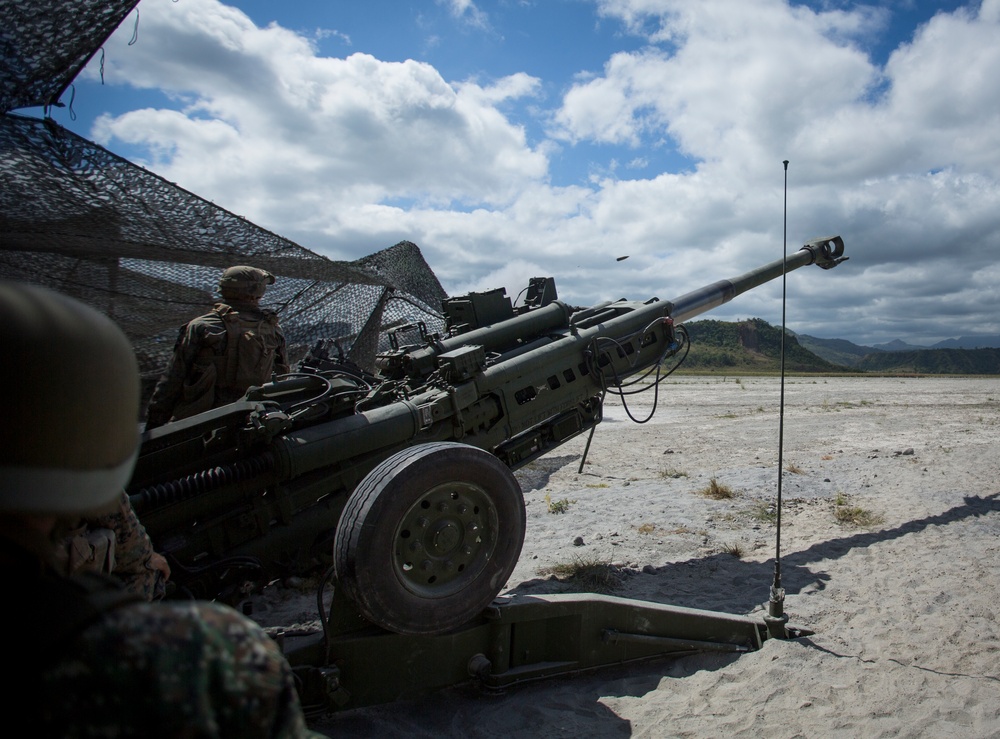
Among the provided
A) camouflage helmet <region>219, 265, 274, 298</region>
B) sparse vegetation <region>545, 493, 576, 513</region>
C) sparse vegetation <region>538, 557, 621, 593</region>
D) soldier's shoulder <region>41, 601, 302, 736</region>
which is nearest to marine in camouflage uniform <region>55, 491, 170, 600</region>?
soldier's shoulder <region>41, 601, 302, 736</region>

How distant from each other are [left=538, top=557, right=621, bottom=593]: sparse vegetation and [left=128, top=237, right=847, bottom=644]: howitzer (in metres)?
1.07

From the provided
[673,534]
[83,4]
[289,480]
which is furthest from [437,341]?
[83,4]

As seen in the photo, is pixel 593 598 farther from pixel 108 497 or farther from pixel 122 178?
pixel 122 178

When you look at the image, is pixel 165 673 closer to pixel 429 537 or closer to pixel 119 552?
pixel 119 552

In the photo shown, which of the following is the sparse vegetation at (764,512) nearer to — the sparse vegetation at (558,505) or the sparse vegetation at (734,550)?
the sparse vegetation at (734,550)

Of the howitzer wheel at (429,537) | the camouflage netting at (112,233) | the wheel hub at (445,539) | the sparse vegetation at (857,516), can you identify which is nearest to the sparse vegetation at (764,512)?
the sparse vegetation at (857,516)

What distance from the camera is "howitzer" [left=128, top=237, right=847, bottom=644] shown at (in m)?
3.76

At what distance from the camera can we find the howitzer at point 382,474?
3.76m

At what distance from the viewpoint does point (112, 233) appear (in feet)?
27.8

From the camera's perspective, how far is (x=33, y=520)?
115cm

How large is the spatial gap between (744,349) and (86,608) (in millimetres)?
93981

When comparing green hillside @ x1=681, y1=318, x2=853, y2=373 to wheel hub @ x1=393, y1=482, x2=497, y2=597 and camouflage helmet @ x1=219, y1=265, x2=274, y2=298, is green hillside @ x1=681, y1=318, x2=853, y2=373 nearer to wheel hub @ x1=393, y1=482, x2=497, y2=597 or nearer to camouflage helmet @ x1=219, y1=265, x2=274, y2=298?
camouflage helmet @ x1=219, y1=265, x2=274, y2=298

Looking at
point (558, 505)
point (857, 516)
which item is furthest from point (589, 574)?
point (857, 516)

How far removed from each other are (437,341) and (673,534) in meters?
3.23
